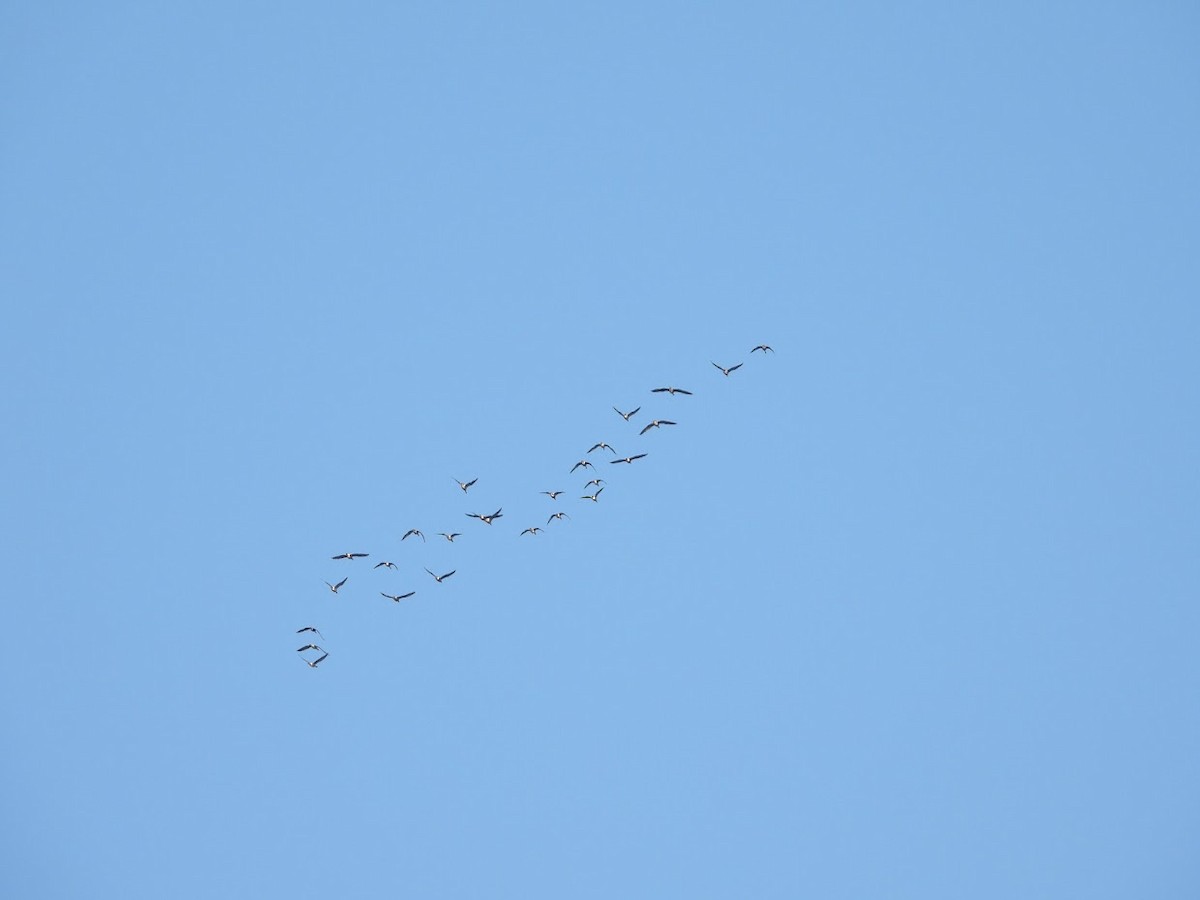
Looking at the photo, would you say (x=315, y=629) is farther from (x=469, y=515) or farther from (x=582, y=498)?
(x=582, y=498)

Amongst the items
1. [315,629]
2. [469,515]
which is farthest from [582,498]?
[315,629]

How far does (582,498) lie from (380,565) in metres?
14.6

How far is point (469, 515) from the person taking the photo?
11475cm

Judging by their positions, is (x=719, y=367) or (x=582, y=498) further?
(x=582, y=498)

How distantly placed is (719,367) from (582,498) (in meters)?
14.3

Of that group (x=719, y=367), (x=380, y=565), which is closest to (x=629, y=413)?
(x=719, y=367)

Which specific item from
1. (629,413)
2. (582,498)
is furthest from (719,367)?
(582,498)

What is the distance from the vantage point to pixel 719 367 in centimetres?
10831

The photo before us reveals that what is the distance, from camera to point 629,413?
110688 millimetres

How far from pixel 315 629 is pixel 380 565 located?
20.2 feet

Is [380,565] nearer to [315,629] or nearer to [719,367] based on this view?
[315,629]

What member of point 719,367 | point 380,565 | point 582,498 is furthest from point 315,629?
point 719,367

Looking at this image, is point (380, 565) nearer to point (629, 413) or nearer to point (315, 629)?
point (315, 629)

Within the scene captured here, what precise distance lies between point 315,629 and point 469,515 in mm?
12877
